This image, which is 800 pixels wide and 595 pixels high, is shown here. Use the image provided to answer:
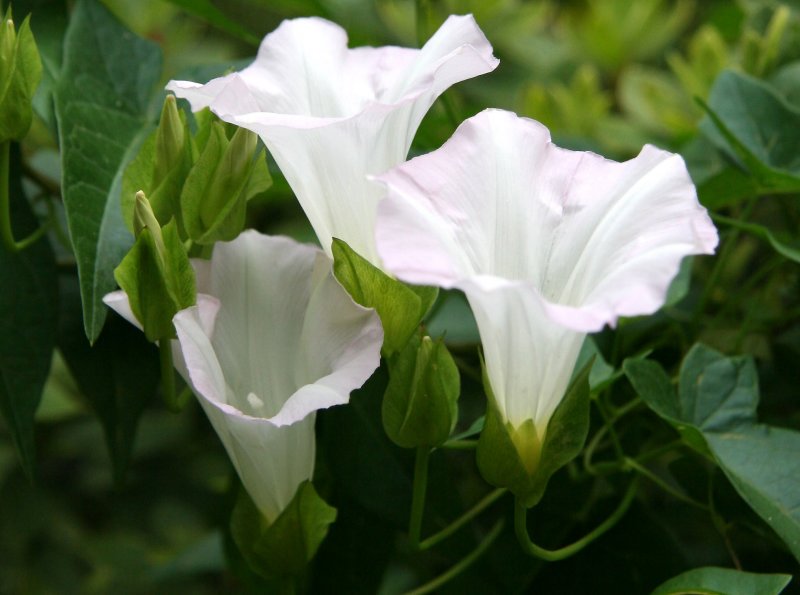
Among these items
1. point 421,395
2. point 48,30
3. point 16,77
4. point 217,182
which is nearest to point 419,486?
point 421,395

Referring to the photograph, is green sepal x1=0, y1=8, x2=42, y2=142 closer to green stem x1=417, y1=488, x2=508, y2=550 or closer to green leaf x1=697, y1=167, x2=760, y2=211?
green stem x1=417, y1=488, x2=508, y2=550

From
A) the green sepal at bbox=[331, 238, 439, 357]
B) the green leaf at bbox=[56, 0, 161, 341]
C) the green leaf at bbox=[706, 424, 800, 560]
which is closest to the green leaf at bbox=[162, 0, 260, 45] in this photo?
the green leaf at bbox=[56, 0, 161, 341]

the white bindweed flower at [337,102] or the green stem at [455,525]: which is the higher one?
the white bindweed flower at [337,102]

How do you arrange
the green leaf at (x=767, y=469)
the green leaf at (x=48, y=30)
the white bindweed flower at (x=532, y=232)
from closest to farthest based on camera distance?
the white bindweed flower at (x=532, y=232) < the green leaf at (x=767, y=469) < the green leaf at (x=48, y=30)

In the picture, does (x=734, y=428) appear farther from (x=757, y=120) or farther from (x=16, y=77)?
(x=16, y=77)

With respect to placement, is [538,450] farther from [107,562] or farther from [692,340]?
[107,562]

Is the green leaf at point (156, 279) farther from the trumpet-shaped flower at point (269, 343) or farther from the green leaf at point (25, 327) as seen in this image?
the green leaf at point (25, 327)

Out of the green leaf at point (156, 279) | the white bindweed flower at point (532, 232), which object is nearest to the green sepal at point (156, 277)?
the green leaf at point (156, 279)
